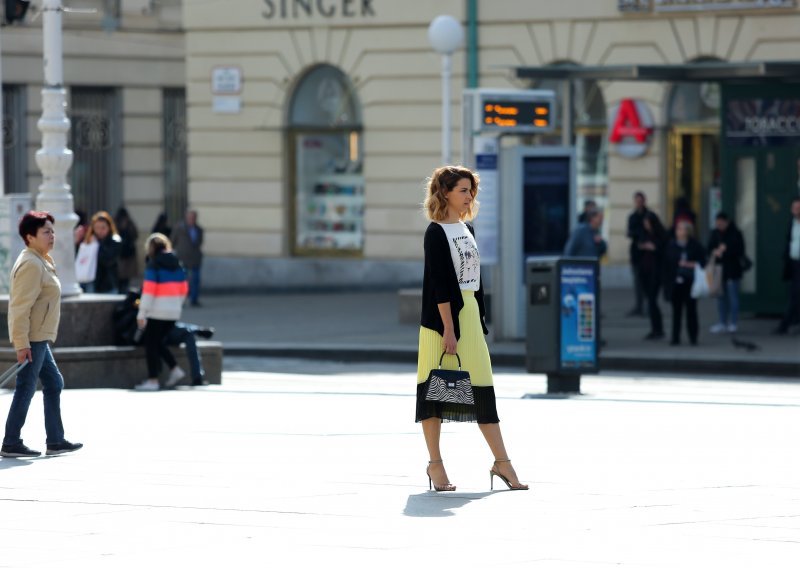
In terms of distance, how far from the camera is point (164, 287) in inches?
630

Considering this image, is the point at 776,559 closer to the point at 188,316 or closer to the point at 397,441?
the point at 397,441

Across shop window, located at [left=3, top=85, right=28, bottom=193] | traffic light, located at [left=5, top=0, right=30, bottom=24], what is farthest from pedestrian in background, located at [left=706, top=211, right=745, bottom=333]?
shop window, located at [left=3, top=85, right=28, bottom=193]

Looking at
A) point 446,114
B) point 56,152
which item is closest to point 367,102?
point 446,114

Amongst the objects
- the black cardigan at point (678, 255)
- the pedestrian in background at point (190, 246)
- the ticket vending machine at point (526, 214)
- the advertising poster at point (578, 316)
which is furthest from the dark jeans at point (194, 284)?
the advertising poster at point (578, 316)

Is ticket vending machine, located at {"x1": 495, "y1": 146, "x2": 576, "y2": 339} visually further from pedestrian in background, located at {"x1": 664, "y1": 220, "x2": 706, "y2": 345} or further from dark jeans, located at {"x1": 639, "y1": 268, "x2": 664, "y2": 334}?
pedestrian in background, located at {"x1": 664, "y1": 220, "x2": 706, "y2": 345}

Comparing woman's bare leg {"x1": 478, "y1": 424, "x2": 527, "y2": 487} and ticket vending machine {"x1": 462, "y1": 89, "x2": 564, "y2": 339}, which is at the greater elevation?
ticket vending machine {"x1": 462, "y1": 89, "x2": 564, "y2": 339}

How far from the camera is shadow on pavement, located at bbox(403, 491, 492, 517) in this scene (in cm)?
853

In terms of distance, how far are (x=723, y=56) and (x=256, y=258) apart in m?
8.79

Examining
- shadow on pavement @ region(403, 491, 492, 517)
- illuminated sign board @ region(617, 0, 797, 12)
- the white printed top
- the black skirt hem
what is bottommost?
shadow on pavement @ region(403, 491, 492, 517)

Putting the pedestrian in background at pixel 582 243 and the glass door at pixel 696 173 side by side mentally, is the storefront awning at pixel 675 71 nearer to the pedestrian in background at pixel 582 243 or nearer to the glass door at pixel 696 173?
the pedestrian in background at pixel 582 243

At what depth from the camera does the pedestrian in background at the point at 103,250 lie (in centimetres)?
2038

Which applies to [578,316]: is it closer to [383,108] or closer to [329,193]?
[383,108]

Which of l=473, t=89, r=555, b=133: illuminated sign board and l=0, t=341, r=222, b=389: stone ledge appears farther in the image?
l=473, t=89, r=555, b=133: illuminated sign board

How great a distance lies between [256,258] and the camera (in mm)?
31219
